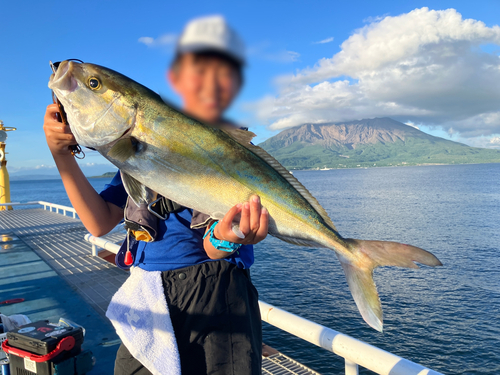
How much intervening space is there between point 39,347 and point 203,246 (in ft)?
9.94

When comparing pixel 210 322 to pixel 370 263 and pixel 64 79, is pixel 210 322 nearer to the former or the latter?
pixel 370 263

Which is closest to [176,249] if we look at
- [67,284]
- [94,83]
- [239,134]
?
[239,134]

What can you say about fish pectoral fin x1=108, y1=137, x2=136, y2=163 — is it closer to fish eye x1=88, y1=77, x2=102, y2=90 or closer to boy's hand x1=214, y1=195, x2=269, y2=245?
fish eye x1=88, y1=77, x2=102, y2=90

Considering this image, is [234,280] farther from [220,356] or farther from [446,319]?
[446,319]

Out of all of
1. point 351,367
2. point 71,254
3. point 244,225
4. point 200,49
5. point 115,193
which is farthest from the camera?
point 71,254

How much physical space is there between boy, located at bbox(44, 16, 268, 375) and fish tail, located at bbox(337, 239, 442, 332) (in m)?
0.67

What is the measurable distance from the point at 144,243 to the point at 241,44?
1.43 meters

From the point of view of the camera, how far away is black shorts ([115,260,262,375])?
2039 mm

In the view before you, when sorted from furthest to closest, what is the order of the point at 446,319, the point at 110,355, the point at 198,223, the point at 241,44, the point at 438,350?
1. the point at 446,319
2. the point at 438,350
3. the point at 110,355
4. the point at 198,223
5. the point at 241,44

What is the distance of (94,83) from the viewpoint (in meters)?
2.02

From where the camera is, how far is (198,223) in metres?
2.12

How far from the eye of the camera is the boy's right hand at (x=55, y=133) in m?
1.97

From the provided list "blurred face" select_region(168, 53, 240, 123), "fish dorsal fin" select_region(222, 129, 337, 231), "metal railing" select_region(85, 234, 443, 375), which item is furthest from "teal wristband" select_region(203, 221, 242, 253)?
"metal railing" select_region(85, 234, 443, 375)

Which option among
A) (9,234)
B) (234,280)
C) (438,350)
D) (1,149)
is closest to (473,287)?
(438,350)
